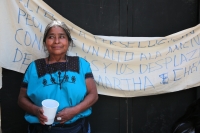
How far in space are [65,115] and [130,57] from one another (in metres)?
1.13

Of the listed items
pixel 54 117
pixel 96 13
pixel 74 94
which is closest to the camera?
pixel 54 117

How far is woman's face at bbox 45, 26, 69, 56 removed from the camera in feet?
9.45

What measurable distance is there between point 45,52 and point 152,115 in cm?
145

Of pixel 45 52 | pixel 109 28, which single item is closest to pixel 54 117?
pixel 45 52

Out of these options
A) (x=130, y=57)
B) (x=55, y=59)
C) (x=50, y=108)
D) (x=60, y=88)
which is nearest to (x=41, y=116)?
(x=50, y=108)

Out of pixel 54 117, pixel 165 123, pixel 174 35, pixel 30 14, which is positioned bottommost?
pixel 165 123

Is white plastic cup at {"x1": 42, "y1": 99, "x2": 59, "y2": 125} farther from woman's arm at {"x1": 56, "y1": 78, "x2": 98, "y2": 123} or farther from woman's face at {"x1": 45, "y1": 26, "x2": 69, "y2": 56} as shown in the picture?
woman's face at {"x1": 45, "y1": 26, "x2": 69, "y2": 56}

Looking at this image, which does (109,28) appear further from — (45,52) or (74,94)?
(74,94)

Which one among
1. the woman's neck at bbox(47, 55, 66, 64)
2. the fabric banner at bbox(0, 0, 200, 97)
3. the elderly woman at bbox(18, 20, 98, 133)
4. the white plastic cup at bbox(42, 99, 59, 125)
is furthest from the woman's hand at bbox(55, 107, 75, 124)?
the fabric banner at bbox(0, 0, 200, 97)

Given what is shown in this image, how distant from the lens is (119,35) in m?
3.69

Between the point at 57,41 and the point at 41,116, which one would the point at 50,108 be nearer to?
the point at 41,116

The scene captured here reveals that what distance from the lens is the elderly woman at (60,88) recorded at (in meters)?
2.76

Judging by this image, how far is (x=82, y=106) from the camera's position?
2.79 m

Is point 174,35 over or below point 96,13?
below
